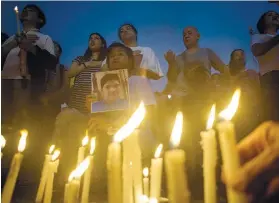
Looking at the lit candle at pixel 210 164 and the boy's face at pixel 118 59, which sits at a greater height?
the boy's face at pixel 118 59

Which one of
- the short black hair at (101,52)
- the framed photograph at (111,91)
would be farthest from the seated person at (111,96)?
the short black hair at (101,52)

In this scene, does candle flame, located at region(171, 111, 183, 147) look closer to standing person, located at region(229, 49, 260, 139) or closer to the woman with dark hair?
standing person, located at region(229, 49, 260, 139)

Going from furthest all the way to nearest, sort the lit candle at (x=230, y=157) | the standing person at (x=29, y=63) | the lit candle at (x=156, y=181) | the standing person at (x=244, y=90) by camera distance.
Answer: the standing person at (x=29, y=63), the standing person at (x=244, y=90), the lit candle at (x=156, y=181), the lit candle at (x=230, y=157)

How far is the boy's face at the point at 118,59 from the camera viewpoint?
1.81m

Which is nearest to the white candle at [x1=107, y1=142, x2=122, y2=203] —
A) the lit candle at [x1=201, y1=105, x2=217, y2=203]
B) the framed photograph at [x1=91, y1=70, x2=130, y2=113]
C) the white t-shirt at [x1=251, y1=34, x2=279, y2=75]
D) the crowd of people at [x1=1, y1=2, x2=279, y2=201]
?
the lit candle at [x1=201, y1=105, x2=217, y2=203]

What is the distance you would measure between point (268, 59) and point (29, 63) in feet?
3.74

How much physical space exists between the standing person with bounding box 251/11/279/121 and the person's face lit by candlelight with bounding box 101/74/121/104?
2.17ft

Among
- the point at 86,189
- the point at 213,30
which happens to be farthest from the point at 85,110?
the point at 86,189

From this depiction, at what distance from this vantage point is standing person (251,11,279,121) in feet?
5.43

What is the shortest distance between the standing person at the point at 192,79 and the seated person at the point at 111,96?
0.81 ft

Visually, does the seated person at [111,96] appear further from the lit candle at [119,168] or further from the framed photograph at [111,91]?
the lit candle at [119,168]

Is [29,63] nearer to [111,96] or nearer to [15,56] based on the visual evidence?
[15,56]

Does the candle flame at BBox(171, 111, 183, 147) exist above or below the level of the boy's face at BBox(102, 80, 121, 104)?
below

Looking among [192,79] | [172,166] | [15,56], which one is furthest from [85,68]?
[172,166]
